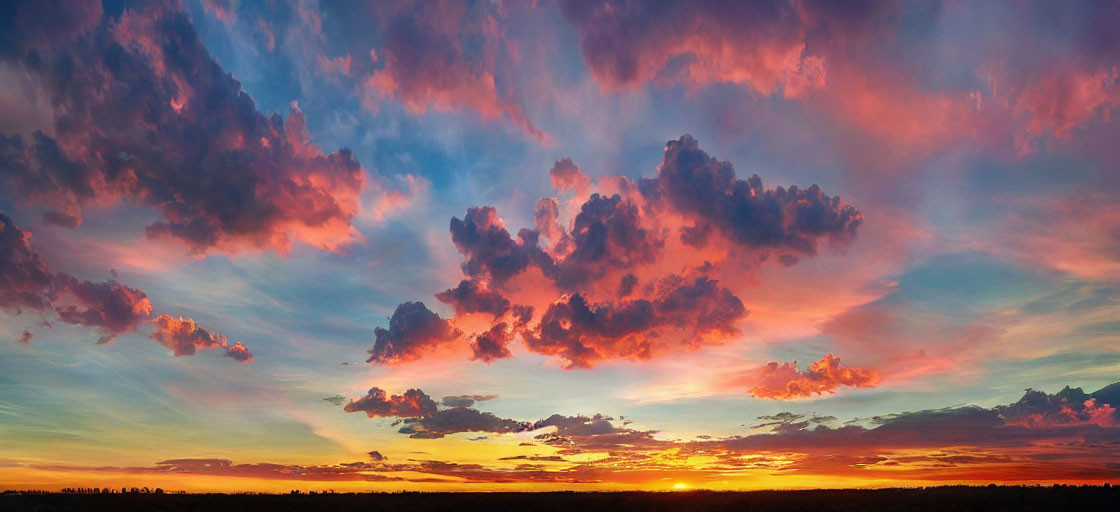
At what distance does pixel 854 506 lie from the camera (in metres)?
83.4

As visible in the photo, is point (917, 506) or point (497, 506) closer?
point (917, 506)

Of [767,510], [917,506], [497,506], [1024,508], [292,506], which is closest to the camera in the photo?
[1024,508]

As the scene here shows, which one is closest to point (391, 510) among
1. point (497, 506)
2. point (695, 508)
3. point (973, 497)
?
point (497, 506)

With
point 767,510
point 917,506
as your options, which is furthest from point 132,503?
point 917,506

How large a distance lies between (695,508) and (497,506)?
32373mm

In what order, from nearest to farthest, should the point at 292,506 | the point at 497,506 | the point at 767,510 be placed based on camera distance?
the point at 767,510
the point at 497,506
the point at 292,506

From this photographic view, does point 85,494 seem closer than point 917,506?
No

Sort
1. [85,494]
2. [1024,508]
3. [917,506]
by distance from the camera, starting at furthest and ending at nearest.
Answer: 1. [85,494]
2. [917,506]
3. [1024,508]

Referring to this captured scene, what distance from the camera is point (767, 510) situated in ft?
282

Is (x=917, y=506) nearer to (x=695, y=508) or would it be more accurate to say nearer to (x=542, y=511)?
(x=695, y=508)

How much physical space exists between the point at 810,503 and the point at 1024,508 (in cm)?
2545

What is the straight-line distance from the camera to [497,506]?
102625 millimetres

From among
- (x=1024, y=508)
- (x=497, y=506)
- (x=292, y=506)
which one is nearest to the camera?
(x=1024, y=508)

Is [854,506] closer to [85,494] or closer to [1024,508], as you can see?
[1024,508]
